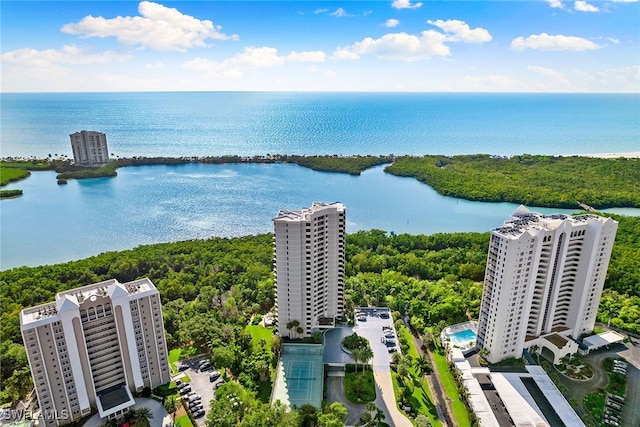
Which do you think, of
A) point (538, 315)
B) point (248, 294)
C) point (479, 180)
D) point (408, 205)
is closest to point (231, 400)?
point (248, 294)

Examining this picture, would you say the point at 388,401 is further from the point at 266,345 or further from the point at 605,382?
the point at 605,382

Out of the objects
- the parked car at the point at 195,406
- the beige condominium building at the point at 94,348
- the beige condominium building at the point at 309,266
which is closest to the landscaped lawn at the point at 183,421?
the parked car at the point at 195,406

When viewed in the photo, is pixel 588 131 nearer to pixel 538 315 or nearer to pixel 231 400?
pixel 538 315

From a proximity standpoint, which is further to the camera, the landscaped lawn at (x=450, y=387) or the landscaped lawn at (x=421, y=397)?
the landscaped lawn at (x=421, y=397)

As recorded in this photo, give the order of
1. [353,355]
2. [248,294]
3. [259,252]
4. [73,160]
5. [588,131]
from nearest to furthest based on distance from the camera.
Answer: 1. [353,355]
2. [248,294]
3. [259,252]
4. [73,160]
5. [588,131]

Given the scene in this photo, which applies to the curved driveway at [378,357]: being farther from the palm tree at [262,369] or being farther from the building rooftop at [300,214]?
the building rooftop at [300,214]

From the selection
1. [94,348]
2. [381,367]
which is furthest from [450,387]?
[94,348]

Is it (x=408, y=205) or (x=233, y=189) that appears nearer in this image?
(x=408, y=205)
